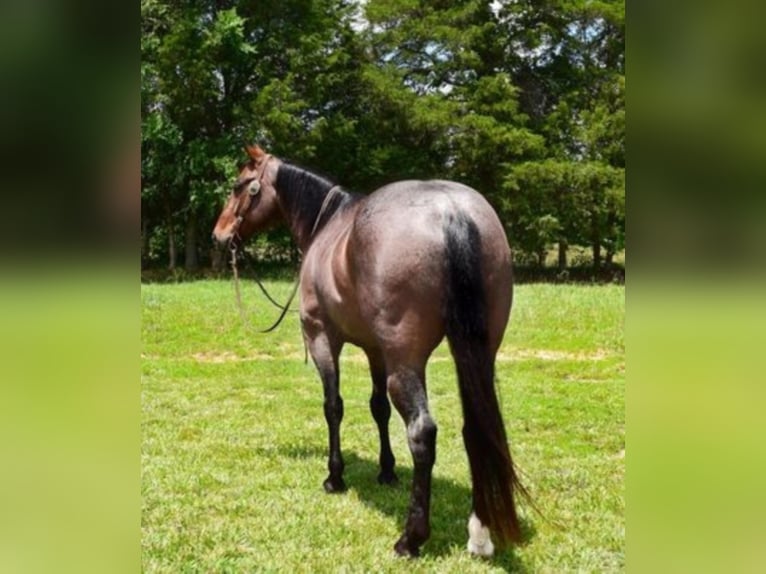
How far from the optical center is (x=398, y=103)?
23188 mm

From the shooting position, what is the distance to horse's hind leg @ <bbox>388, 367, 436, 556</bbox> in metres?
3.41

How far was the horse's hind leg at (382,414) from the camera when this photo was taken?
4871 mm

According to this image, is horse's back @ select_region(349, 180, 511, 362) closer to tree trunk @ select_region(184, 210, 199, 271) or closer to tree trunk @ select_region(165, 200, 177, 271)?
tree trunk @ select_region(184, 210, 199, 271)

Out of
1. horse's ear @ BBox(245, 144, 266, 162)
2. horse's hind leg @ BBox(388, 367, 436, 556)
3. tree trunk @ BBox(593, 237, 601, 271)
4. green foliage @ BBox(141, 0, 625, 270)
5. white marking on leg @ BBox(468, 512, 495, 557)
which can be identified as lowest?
white marking on leg @ BBox(468, 512, 495, 557)

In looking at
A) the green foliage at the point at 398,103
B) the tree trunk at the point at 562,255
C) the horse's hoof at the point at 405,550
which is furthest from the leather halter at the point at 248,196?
the tree trunk at the point at 562,255

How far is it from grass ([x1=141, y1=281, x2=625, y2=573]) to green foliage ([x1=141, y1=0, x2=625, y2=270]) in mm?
12587

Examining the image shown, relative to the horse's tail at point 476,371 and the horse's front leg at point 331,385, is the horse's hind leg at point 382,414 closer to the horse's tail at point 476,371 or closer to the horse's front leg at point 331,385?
the horse's front leg at point 331,385

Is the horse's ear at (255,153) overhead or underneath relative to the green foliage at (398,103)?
underneath

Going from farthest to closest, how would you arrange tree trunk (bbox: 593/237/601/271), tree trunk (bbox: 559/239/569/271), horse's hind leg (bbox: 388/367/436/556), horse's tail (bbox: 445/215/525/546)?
1. tree trunk (bbox: 559/239/569/271)
2. tree trunk (bbox: 593/237/601/271)
3. horse's hind leg (bbox: 388/367/436/556)
4. horse's tail (bbox: 445/215/525/546)

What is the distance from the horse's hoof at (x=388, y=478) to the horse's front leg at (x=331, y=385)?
0.95ft

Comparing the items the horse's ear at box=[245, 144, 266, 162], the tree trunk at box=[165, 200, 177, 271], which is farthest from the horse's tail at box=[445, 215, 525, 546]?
the tree trunk at box=[165, 200, 177, 271]

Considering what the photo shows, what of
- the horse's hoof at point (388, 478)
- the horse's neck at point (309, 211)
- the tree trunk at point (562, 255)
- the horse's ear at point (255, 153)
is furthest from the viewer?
the tree trunk at point (562, 255)
